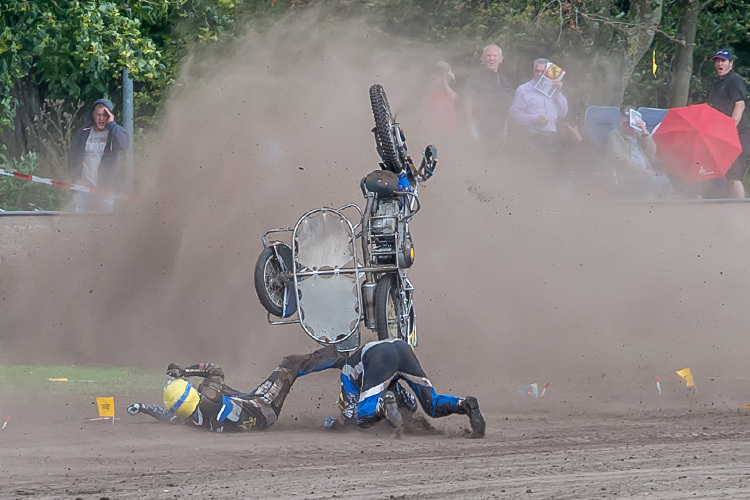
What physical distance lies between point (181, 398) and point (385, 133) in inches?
111

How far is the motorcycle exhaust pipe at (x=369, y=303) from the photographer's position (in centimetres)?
953

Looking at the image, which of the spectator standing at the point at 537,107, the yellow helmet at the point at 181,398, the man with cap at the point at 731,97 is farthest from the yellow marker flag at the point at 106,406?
the man with cap at the point at 731,97

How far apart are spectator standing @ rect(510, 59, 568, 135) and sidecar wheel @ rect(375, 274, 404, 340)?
5.13 meters

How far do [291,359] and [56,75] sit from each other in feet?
33.6

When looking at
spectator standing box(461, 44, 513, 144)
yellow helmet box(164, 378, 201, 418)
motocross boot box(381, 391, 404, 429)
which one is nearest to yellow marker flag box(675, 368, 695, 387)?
motocross boot box(381, 391, 404, 429)

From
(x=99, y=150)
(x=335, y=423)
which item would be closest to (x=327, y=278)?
(x=335, y=423)

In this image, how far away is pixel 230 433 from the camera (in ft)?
29.5

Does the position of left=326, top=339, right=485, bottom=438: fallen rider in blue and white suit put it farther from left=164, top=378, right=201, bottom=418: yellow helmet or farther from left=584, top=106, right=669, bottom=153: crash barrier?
left=584, top=106, right=669, bottom=153: crash barrier

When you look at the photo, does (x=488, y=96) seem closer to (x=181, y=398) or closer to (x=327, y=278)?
(x=327, y=278)

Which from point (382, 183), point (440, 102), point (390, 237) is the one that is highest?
point (440, 102)

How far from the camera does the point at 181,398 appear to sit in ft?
29.1

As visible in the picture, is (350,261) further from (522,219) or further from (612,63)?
(612,63)

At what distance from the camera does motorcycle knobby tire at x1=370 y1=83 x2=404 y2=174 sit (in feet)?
32.0

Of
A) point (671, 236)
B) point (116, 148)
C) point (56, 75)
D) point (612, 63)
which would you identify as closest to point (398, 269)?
point (671, 236)
